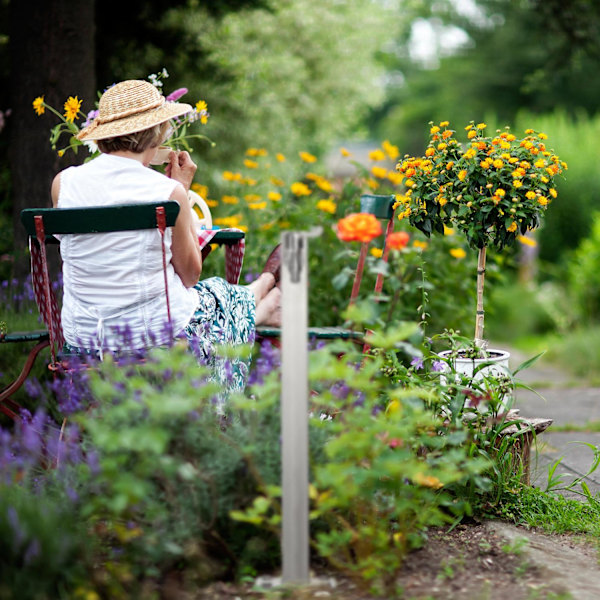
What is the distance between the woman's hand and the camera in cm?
324

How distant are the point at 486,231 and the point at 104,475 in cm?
182

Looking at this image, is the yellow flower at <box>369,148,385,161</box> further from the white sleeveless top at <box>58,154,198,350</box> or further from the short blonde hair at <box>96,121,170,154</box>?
the white sleeveless top at <box>58,154,198,350</box>

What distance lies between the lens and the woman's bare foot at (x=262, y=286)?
368 cm

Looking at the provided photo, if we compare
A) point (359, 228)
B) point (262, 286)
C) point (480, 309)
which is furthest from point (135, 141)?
point (480, 309)

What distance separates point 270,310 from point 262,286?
0.12m

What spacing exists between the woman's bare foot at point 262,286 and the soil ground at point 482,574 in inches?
56.2

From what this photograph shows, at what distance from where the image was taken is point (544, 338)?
820 centimetres

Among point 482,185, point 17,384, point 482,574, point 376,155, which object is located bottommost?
point 482,574

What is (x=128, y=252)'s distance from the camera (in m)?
2.83

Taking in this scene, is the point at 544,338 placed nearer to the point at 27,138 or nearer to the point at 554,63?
the point at 554,63

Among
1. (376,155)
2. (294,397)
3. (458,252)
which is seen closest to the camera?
(294,397)

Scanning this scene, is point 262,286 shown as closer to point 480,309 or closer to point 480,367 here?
point 480,309

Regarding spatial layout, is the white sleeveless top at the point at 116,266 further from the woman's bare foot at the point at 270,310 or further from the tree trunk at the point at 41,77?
the tree trunk at the point at 41,77

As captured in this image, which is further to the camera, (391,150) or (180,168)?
(391,150)
